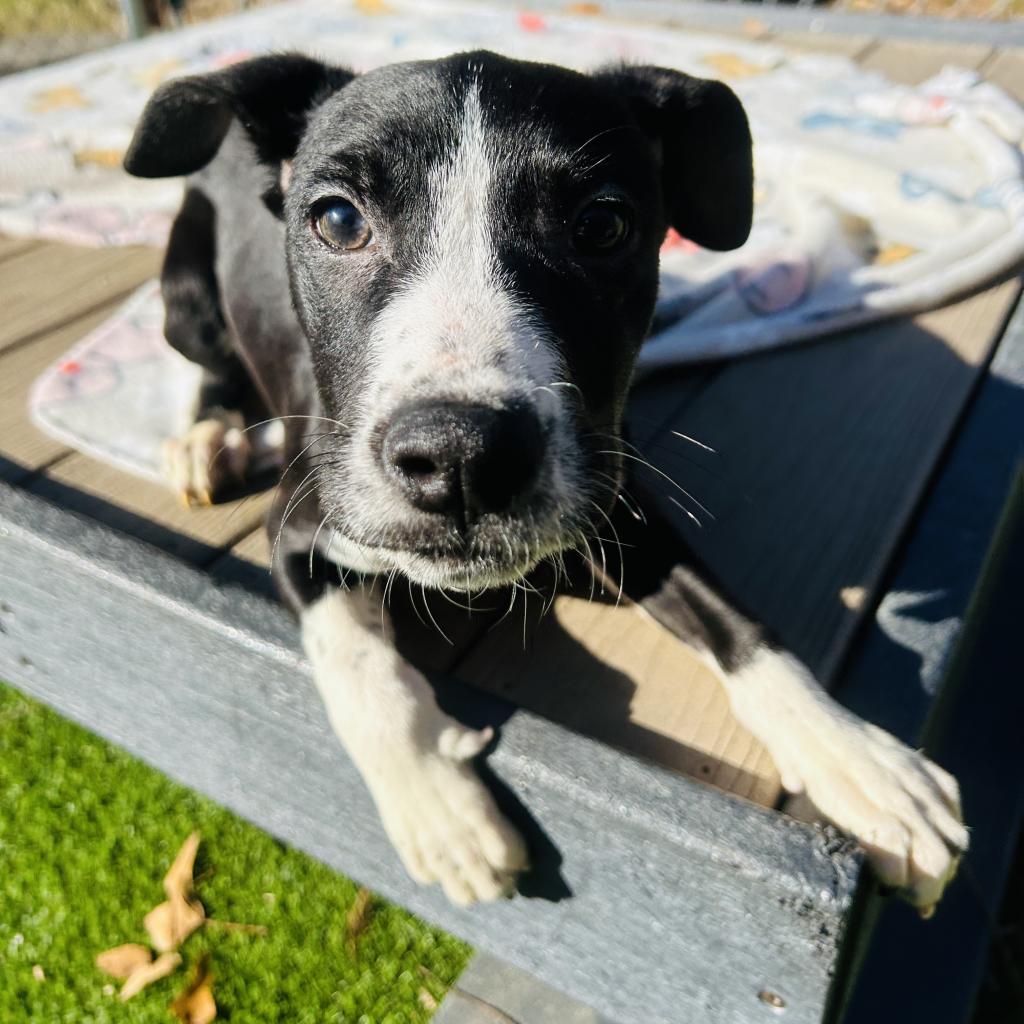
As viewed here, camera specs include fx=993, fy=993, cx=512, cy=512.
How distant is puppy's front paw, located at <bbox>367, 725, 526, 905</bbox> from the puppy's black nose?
1.57ft

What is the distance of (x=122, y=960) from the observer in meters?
2.35

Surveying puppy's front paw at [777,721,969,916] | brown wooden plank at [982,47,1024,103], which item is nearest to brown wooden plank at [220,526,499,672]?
puppy's front paw at [777,721,969,916]

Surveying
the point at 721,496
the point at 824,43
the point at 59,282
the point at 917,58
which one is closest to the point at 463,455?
the point at 721,496

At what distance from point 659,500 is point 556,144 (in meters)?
0.91

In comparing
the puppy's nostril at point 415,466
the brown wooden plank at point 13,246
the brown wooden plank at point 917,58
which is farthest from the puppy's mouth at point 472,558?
the brown wooden plank at point 917,58

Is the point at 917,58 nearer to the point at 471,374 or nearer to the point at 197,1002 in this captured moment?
the point at 471,374

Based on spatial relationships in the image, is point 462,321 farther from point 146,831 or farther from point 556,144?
point 146,831

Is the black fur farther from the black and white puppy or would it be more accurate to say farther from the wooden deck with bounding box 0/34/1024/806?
the wooden deck with bounding box 0/34/1024/806

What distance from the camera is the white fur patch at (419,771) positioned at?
1729 millimetres

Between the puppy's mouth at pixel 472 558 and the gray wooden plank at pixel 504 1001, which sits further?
the gray wooden plank at pixel 504 1001

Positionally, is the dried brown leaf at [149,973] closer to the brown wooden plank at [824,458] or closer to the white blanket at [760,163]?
the brown wooden plank at [824,458]

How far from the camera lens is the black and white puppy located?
155cm

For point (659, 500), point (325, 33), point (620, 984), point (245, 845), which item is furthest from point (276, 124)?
point (325, 33)

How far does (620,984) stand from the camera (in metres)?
1.91
